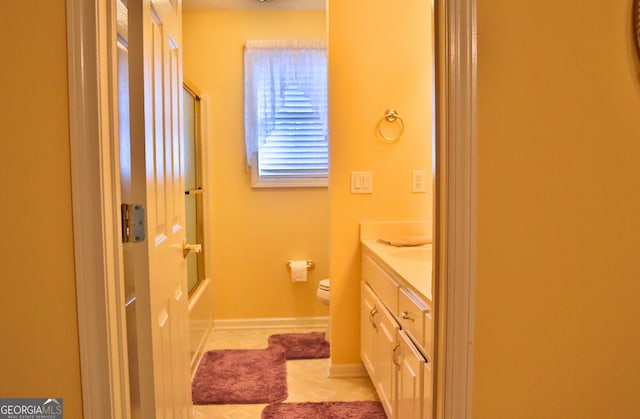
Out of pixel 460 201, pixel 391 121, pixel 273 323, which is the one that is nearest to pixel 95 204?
pixel 460 201

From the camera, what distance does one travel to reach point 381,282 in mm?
1978

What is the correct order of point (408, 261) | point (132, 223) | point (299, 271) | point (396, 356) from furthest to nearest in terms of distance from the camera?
point (299, 271), point (408, 261), point (396, 356), point (132, 223)

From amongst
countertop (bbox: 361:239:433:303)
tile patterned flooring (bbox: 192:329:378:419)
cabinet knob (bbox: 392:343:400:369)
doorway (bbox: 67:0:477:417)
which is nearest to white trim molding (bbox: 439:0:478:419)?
doorway (bbox: 67:0:477:417)

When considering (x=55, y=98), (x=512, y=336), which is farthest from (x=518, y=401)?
(x=55, y=98)

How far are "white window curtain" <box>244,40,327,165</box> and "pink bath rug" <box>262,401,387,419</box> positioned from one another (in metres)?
1.87

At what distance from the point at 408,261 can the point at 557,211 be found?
0.99 metres

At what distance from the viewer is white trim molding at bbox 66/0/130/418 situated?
80 centimetres

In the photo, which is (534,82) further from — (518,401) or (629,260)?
(518,401)

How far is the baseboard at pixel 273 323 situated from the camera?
137 inches

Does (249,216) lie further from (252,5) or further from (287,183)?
(252,5)

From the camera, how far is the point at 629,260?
918 mm

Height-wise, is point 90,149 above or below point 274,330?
above

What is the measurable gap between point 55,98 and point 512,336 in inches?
40.4

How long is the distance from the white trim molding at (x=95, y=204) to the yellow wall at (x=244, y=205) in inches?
101
